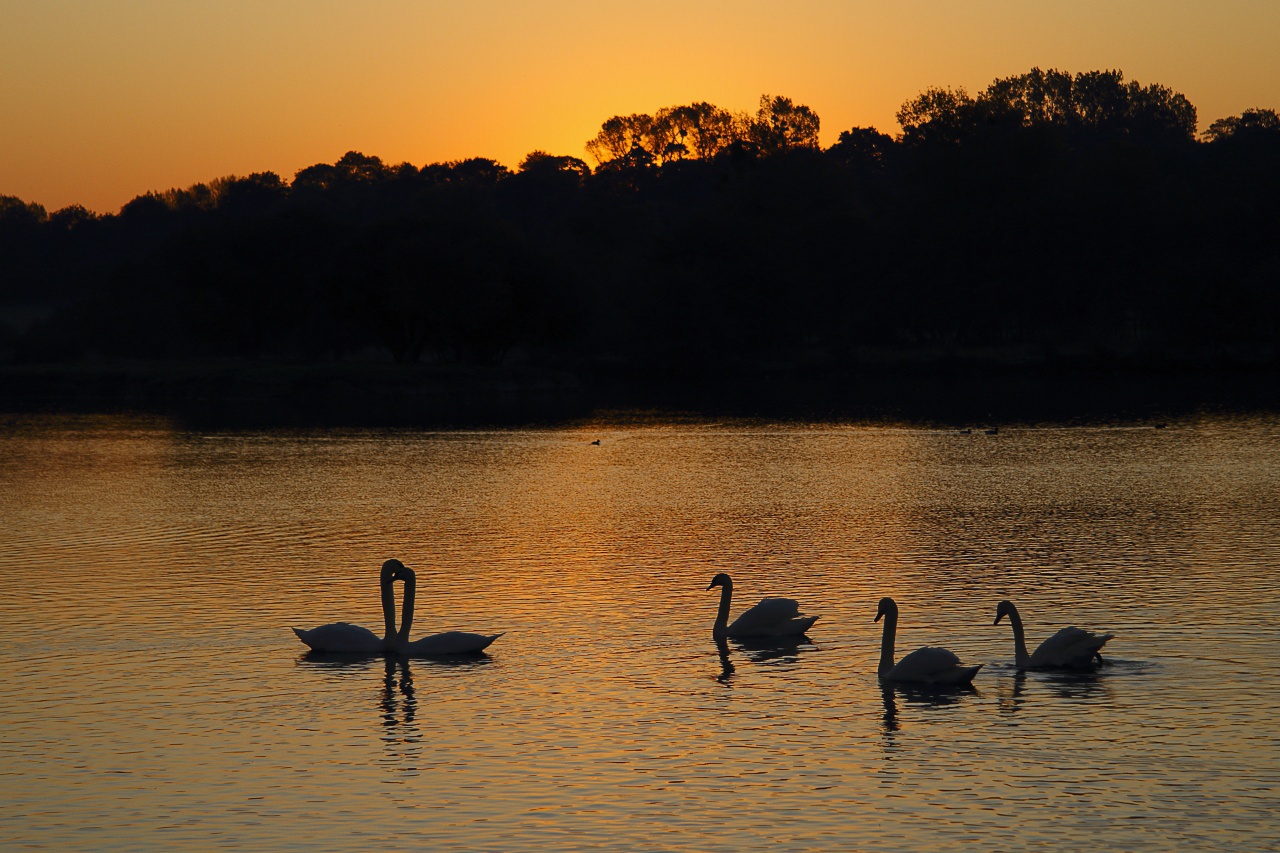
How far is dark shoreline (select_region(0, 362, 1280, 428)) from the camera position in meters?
79.9

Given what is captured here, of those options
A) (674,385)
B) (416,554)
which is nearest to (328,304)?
(674,385)

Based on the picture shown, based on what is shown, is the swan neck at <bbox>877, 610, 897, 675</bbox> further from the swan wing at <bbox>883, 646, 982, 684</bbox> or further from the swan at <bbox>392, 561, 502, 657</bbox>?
the swan at <bbox>392, 561, 502, 657</bbox>

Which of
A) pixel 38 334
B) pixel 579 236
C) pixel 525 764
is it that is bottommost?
pixel 525 764

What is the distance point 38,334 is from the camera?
128875 mm

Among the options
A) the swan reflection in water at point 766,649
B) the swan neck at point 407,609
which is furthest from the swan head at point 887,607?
the swan neck at point 407,609

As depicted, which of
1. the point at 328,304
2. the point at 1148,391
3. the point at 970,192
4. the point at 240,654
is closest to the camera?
the point at 240,654

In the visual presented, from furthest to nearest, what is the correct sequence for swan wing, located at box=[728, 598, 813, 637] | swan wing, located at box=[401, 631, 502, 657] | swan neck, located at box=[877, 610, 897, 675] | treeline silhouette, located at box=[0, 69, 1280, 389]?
treeline silhouette, located at box=[0, 69, 1280, 389] < swan wing, located at box=[728, 598, 813, 637] < swan wing, located at box=[401, 631, 502, 657] < swan neck, located at box=[877, 610, 897, 675]

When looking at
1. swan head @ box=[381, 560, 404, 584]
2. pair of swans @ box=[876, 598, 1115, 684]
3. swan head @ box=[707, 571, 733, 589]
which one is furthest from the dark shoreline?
pair of swans @ box=[876, 598, 1115, 684]

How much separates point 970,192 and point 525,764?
13429 cm

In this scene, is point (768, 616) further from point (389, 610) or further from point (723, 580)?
point (389, 610)

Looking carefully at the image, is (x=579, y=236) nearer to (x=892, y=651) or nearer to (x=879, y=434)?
(x=879, y=434)

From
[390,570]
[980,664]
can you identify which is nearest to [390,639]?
[390,570]

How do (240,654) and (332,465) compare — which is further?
(332,465)

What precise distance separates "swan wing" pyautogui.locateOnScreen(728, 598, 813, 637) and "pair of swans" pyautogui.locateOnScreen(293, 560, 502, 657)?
343cm
